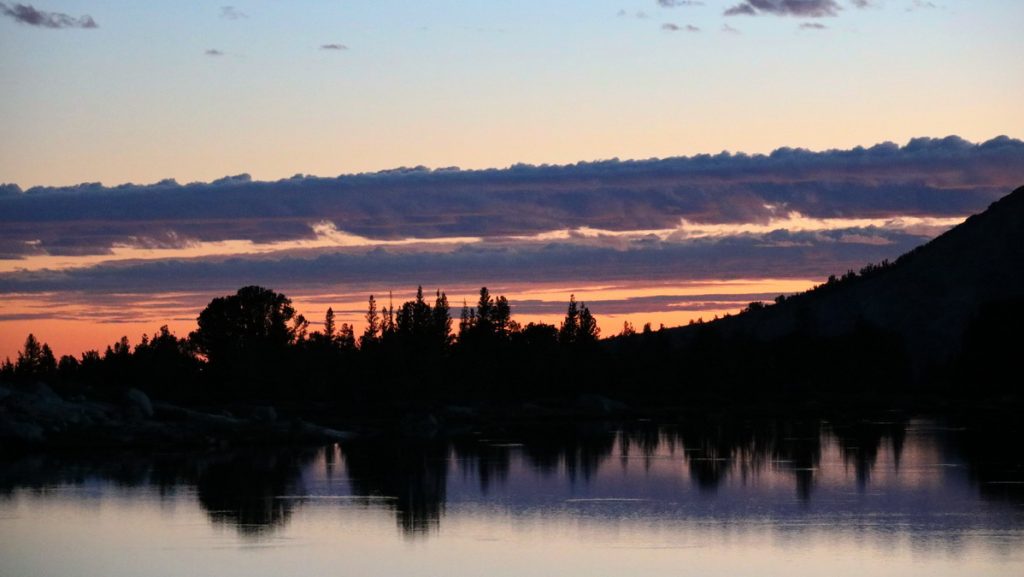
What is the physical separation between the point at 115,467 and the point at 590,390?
82947mm

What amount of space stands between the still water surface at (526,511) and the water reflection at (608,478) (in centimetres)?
16

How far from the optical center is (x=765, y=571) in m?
36.5

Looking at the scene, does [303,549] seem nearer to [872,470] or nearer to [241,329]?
[872,470]

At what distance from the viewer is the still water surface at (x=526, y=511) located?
38.4 metres

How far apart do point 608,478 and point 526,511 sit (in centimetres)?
1191

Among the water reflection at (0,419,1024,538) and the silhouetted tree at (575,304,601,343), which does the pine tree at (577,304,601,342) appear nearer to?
the silhouetted tree at (575,304,601,343)

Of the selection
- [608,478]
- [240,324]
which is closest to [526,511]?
[608,478]

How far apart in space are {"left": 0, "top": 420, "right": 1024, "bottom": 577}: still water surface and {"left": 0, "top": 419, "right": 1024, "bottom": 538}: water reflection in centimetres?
16

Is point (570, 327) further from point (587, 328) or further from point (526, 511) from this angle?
point (526, 511)

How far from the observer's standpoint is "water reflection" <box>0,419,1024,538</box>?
48.2 metres

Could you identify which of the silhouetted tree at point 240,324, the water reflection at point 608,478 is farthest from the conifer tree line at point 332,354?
the water reflection at point 608,478

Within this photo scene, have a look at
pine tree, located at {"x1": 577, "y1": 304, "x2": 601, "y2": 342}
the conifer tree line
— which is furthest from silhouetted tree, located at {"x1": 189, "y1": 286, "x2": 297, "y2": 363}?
Answer: pine tree, located at {"x1": 577, "y1": 304, "x2": 601, "y2": 342}

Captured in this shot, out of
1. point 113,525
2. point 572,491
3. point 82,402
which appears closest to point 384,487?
point 572,491

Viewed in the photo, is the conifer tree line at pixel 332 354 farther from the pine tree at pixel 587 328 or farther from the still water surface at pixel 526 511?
the still water surface at pixel 526 511
